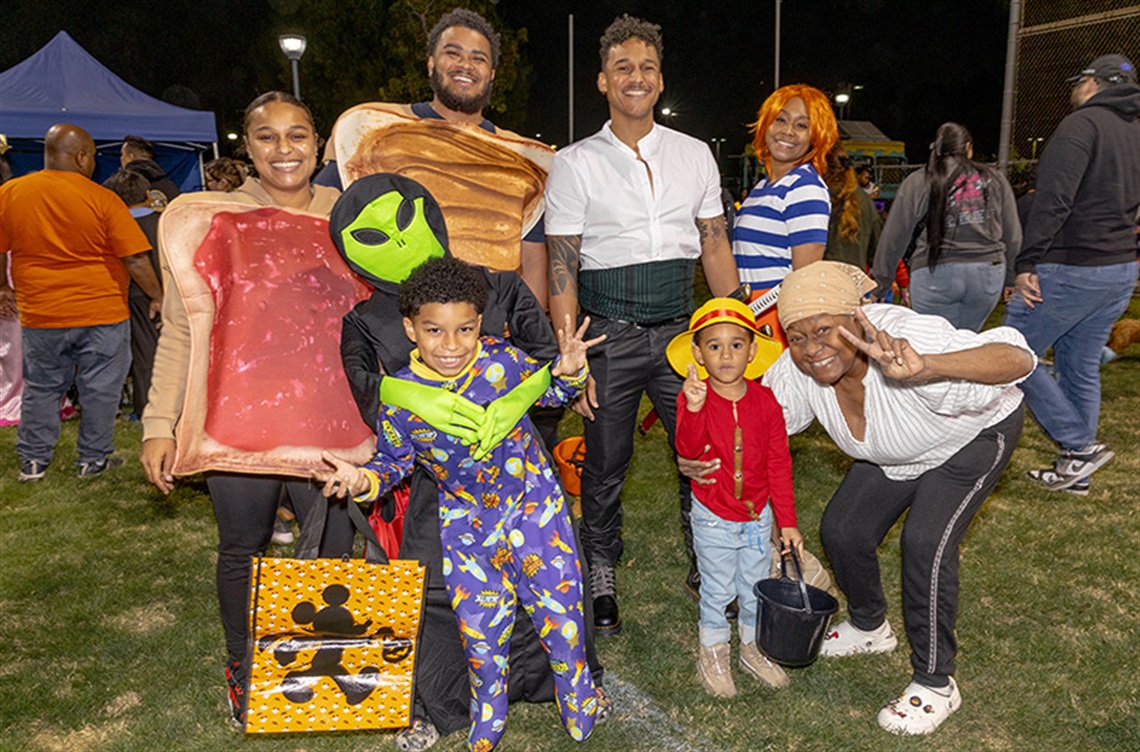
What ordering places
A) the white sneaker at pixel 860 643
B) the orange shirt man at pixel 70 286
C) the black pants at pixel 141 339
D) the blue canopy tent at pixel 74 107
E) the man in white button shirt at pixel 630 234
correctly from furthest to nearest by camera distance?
the blue canopy tent at pixel 74 107 → the black pants at pixel 141 339 → the orange shirt man at pixel 70 286 → the white sneaker at pixel 860 643 → the man in white button shirt at pixel 630 234

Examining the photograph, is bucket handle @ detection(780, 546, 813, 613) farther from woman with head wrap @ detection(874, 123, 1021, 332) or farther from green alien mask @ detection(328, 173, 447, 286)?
woman with head wrap @ detection(874, 123, 1021, 332)

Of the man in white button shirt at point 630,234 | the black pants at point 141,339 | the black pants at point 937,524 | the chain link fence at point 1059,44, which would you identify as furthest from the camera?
the chain link fence at point 1059,44

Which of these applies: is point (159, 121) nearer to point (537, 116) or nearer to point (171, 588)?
point (171, 588)

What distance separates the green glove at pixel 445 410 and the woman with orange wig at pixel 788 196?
1.88 m

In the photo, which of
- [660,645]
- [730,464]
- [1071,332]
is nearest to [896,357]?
[730,464]

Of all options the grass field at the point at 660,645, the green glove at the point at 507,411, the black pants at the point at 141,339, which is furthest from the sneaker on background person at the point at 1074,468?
the black pants at the point at 141,339

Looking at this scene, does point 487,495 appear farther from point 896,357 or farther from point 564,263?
point 896,357

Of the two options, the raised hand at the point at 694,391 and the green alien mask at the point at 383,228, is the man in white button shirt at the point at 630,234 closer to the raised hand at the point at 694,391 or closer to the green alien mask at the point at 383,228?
the raised hand at the point at 694,391

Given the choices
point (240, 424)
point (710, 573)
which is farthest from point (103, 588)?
point (710, 573)

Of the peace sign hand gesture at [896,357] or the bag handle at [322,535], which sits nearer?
the peace sign hand gesture at [896,357]

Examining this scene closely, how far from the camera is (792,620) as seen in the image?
9.59 feet

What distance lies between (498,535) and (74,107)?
40.3ft

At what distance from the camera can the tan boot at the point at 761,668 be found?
348 centimetres

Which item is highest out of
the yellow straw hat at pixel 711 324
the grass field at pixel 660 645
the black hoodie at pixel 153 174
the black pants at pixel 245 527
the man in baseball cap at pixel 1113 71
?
the man in baseball cap at pixel 1113 71
